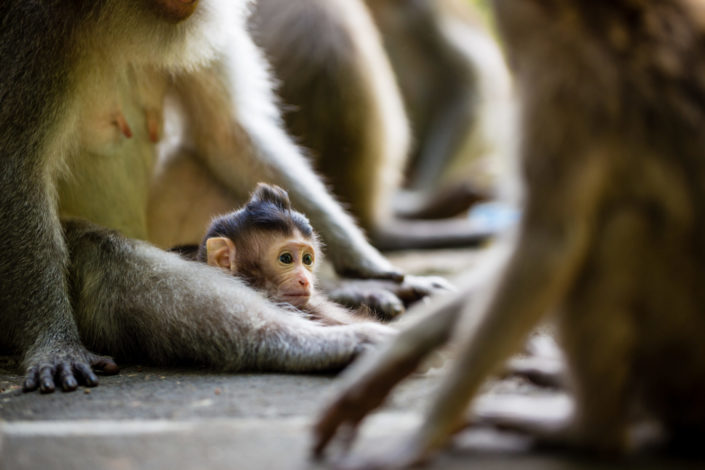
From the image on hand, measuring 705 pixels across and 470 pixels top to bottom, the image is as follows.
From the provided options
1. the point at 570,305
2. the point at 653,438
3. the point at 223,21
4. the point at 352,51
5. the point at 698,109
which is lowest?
the point at 653,438

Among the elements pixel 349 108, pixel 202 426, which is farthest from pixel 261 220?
pixel 349 108

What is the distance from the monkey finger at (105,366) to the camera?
373cm

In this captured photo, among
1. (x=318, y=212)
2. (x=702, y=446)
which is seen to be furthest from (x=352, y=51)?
(x=702, y=446)

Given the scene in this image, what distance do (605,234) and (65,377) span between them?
2243mm

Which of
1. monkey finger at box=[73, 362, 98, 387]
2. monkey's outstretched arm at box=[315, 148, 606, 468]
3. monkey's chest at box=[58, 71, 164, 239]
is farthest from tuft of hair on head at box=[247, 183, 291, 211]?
monkey's outstretched arm at box=[315, 148, 606, 468]

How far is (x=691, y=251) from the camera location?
2178mm

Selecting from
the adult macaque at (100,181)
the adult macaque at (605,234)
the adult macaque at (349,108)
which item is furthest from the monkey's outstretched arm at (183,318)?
the adult macaque at (349,108)

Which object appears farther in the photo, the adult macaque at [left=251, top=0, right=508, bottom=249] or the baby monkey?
the adult macaque at [left=251, top=0, right=508, bottom=249]

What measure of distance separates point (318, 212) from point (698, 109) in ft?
9.77

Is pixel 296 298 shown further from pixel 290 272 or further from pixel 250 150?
pixel 250 150

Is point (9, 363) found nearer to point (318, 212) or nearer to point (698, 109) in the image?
point (318, 212)

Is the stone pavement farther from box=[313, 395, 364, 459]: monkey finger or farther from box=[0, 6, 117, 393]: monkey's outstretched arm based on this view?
box=[0, 6, 117, 393]: monkey's outstretched arm

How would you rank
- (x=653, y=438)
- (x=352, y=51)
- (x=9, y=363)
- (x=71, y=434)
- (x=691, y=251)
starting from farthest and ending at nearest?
1. (x=352, y=51)
2. (x=9, y=363)
3. (x=71, y=434)
4. (x=653, y=438)
5. (x=691, y=251)

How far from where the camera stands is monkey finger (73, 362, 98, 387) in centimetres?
355
